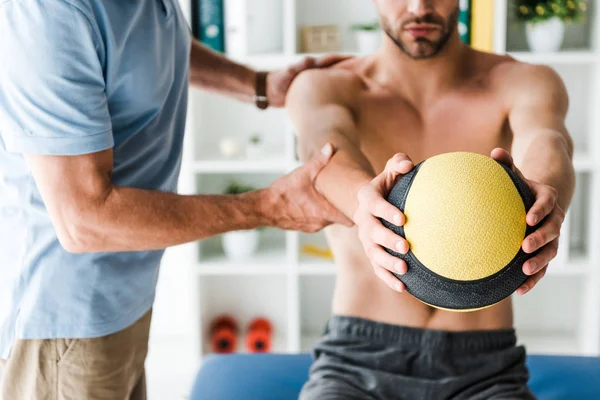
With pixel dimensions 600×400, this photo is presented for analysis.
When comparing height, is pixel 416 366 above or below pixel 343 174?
below

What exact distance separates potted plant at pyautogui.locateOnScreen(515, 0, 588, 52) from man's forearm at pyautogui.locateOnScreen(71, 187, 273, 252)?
6.56ft

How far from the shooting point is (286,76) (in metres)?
2.06

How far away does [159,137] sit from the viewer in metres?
1.64

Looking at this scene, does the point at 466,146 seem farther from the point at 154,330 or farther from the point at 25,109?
the point at 154,330

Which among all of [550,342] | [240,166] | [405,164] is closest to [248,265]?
[240,166]

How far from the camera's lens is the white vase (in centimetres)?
308

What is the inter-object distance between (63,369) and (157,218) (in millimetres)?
422

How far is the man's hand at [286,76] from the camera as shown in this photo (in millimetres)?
2029

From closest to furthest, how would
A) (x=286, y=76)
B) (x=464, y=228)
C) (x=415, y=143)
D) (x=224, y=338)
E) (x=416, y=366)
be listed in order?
(x=464, y=228)
(x=416, y=366)
(x=415, y=143)
(x=286, y=76)
(x=224, y=338)

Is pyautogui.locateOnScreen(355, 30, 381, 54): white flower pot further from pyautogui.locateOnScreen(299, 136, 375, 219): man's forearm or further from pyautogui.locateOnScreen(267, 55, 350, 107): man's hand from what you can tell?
pyautogui.locateOnScreen(299, 136, 375, 219): man's forearm

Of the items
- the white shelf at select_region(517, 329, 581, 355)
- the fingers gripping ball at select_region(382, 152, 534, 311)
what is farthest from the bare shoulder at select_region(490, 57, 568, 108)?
the white shelf at select_region(517, 329, 581, 355)

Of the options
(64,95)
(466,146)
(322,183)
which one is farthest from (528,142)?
(64,95)

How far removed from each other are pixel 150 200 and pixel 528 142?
0.85 m

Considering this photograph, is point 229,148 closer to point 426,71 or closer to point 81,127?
point 426,71
